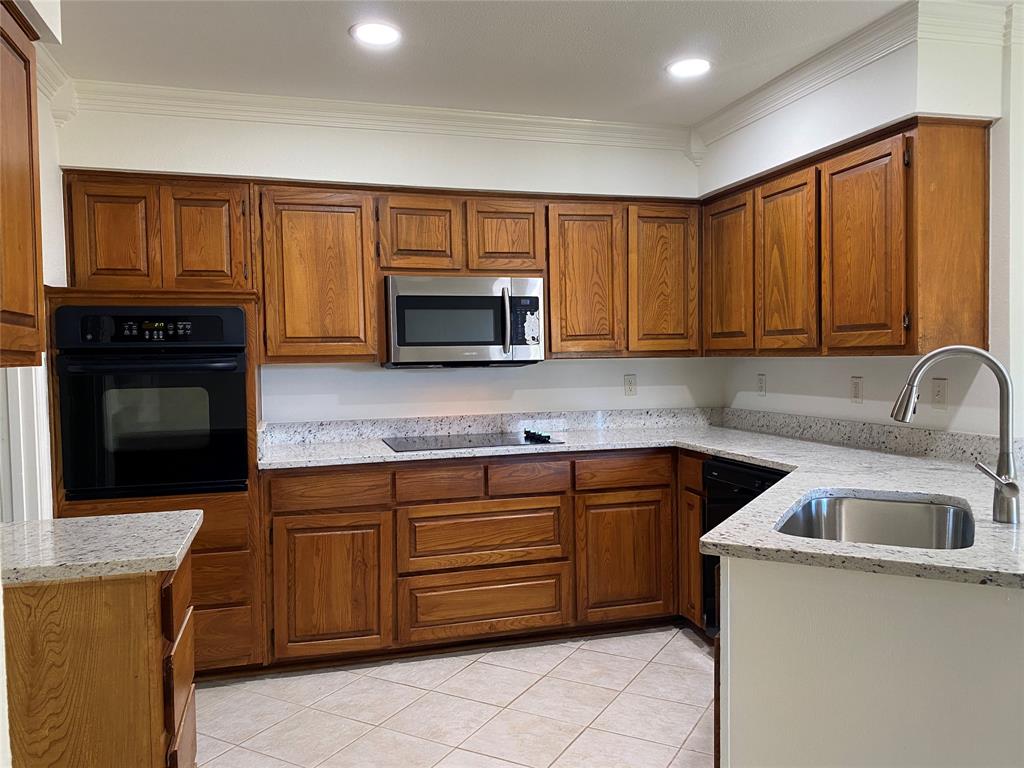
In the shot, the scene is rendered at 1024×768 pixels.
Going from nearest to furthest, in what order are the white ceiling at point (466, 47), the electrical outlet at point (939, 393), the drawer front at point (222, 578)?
1. the white ceiling at point (466, 47)
2. the electrical outlet at point (939, 393)
3. the drawer front at point (222, 578)

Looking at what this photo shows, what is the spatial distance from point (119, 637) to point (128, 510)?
1459 millimetres

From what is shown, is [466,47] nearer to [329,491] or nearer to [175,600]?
[329,491]

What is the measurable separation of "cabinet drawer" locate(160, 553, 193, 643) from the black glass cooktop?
4.58ft

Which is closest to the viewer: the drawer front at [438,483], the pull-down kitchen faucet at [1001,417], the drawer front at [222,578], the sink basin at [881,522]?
the pull-down kitchen faucet at [1001,417]

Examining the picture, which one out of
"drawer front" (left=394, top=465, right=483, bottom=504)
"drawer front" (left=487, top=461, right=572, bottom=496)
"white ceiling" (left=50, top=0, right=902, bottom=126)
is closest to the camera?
"white ceiling" (left=50, top=0, right=902, bottom=126)

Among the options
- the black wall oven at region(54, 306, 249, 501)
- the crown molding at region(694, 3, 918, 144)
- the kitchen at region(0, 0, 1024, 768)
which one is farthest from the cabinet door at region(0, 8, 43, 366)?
the crown molding at region(694, 3, 918, 144)

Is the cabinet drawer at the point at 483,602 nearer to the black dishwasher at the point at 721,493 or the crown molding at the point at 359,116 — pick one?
the black dishwasher at the point at 721,493

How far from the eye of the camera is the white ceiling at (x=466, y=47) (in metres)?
2.42

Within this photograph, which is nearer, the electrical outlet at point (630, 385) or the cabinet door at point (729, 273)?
the cabinet door at point (729, 273)

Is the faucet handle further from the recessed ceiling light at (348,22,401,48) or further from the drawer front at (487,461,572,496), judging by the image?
the recessed ceiling light at (348,22,401,48)

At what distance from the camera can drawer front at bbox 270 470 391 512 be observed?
308cm

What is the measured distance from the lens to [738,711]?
1646mm

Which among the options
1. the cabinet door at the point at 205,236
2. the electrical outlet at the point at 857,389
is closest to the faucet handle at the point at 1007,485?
the electrical outlet at the point at 857,389

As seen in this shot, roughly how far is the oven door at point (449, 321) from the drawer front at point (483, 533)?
697mm
